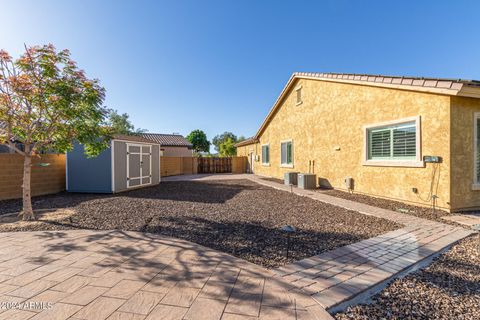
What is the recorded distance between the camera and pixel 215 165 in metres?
24.2

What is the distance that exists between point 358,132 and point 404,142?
182 centimetres

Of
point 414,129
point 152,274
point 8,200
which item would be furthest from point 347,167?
point 8,200

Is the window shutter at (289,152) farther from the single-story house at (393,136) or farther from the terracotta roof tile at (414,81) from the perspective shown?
the terracotta roof tile at (414,81)

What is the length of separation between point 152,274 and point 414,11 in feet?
40.1

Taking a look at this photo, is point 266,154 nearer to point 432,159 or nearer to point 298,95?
point 298,95

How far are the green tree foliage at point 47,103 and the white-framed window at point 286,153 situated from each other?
34.5ft

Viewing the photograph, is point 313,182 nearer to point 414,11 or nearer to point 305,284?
point 414,11

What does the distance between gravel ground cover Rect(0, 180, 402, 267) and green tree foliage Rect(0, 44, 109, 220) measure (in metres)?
1.86

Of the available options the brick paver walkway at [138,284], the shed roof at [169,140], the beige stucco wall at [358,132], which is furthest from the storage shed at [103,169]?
the shed roof at [169,140]

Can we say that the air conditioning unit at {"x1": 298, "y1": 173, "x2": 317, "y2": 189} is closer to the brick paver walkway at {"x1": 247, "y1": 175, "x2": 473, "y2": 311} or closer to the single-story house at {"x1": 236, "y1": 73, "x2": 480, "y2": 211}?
the single-story house at {"x1": 236, "y1": 73, "x2": 480, "y2": 211}

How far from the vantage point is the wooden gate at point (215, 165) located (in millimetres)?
23891

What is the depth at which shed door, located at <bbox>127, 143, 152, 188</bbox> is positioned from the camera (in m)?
11.1

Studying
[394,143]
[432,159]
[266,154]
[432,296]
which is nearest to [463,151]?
[432,159]

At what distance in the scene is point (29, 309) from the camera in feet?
6.96
